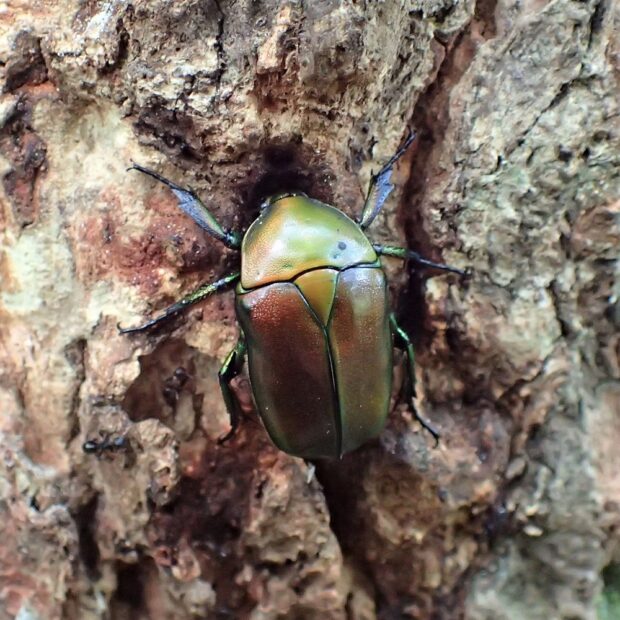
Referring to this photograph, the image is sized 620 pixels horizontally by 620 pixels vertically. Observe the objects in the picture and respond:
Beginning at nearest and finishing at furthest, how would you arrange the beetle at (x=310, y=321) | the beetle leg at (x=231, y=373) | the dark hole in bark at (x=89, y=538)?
the beetle at (x=310, y=321)
the beetle leg at (x=231, y=373)
the dark hole in bark at (x=89, y=538)

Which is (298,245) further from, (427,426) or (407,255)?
(427,426)

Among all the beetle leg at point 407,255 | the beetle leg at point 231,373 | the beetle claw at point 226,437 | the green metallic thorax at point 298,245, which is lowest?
the beetle claw at point 226,437

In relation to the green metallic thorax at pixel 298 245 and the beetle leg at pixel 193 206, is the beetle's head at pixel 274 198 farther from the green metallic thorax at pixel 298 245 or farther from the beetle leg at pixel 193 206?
the beetle leg at pixel 193 206

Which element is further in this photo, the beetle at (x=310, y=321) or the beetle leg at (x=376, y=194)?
the beetle leg at (x=376, y=194)

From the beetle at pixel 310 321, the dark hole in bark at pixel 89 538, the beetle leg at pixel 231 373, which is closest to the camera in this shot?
the beetle at pixel 310 321

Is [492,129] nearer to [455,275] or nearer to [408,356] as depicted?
[455,275]

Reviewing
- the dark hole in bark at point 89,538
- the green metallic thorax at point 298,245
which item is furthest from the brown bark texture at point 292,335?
the green metallic thorax at point 298,245

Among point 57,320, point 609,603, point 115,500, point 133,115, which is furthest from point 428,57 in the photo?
point 609,603

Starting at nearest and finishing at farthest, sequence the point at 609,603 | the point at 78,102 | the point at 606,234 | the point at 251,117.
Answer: the point at 251,117 < the point at 78,102 < the point at 606,234 < the point at 609,603
